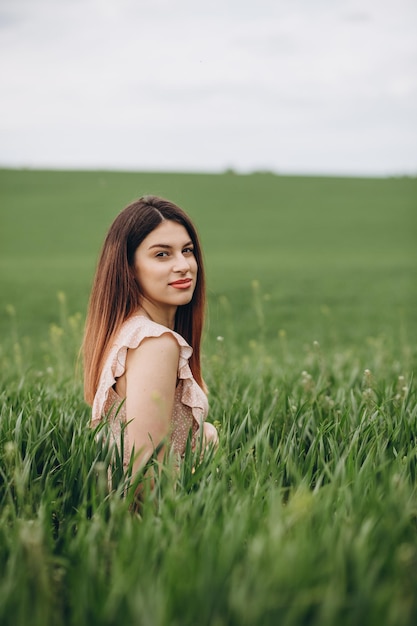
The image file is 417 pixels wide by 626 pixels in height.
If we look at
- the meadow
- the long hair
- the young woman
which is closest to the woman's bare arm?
the young woman

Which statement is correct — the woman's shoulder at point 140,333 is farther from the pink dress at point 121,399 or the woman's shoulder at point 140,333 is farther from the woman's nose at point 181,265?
the woman's nose at point 181,265

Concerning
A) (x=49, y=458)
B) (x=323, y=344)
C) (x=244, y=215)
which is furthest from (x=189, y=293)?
(x=244, y=215)

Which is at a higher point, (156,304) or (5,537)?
(156,304)

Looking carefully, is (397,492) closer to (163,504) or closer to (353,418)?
(163,504)

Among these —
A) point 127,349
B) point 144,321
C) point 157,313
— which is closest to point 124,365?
point 127,349

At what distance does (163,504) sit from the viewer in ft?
6.23

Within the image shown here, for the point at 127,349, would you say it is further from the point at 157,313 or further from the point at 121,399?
the point at 157,313

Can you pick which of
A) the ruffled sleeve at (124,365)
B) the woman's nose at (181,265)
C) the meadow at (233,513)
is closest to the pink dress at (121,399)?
the ruffled sleeve at (124,365)

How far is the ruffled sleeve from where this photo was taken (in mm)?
2393

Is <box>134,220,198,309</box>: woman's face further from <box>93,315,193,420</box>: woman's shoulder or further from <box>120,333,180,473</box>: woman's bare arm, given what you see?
<box>120,333,180,473</box>: woman's bare arm

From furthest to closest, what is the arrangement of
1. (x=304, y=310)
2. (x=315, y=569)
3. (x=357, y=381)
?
(x=304, y=310)
(x=357, y=381)
(x=315, y=569)

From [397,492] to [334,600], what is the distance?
50cm

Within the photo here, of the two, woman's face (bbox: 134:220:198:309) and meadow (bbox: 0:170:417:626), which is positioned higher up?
woman's face (bbox: 134:220:198:309)

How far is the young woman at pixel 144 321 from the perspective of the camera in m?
2.37
